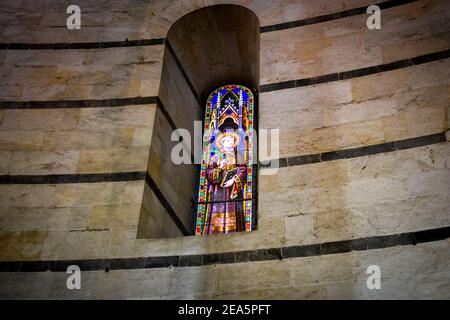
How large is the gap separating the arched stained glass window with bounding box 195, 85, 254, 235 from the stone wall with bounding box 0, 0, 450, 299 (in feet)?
1.13

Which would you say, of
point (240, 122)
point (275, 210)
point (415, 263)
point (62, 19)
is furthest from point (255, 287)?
point (62, 19)

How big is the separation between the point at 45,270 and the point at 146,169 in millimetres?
1212

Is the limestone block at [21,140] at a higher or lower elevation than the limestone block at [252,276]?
higher

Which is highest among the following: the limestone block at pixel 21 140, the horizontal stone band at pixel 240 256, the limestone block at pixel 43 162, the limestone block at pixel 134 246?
the limestone block at pixel 21 140

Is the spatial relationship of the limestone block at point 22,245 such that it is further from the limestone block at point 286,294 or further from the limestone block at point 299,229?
the limestone block at point 299,229

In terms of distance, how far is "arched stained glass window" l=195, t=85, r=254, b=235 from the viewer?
5.96 m

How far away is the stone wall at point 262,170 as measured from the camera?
4.34 m

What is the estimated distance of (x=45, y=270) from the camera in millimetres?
4691

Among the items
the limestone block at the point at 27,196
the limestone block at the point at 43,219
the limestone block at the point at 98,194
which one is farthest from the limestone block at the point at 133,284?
the limestone block at the point at 27,196

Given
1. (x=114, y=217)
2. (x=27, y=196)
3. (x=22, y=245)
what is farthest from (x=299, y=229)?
(x=27, y=196)

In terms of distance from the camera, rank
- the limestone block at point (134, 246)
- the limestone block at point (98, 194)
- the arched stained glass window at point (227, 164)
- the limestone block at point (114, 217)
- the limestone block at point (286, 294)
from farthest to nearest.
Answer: the arched stained glass window at point (227, 164), the limestone block at point (98, 194), the limestone block at point (114, 217), the limestone block at point (134, 246), the limestone block at point (286, 294)

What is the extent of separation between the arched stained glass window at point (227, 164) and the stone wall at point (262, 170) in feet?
1.13

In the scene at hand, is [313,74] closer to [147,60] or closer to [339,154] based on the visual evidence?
[339,154]

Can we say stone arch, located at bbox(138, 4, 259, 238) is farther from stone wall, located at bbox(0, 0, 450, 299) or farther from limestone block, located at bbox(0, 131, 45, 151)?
limestone block, located at bbox(0, 131, 45, 151)
